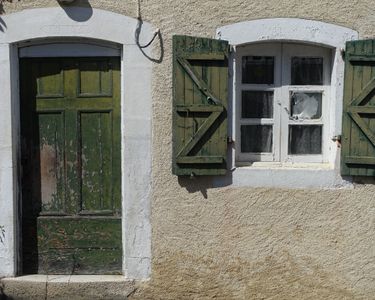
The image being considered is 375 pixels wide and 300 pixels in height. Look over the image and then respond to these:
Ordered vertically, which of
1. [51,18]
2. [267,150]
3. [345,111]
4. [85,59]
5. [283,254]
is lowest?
[283,254]

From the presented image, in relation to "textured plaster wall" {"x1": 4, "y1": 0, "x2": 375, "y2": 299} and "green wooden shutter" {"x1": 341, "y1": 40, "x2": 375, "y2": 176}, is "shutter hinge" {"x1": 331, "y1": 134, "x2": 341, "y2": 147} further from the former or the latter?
"textured plaster wall" {"x1": 4, "y1": 0, "x2": 375, "y2": 299}

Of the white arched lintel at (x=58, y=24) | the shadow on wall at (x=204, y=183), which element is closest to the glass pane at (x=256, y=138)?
the shadow on wall at (x=204, y=183)

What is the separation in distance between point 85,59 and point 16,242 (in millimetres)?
1817

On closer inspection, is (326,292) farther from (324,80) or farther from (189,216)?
(324,80)

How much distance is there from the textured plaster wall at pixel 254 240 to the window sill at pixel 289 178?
0.21ft

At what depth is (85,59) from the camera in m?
5.71

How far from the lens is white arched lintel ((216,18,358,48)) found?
5.56 metres

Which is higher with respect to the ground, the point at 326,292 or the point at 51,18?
the point at 51,18

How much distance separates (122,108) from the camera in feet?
18.5

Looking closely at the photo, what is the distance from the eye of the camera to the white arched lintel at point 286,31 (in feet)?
18.2

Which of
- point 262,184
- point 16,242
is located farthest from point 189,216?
Answer: point 16,242

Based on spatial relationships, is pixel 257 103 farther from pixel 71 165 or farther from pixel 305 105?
pixel 71 165

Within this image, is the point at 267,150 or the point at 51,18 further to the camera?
the point at 267,150

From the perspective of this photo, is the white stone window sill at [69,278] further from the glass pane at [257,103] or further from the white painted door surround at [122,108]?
the glass pane at [257,103]
